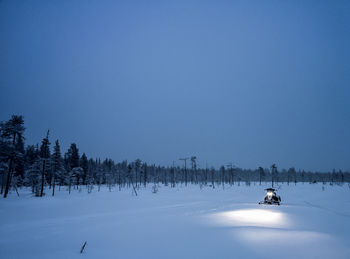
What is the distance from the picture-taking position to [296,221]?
13609 millimetres

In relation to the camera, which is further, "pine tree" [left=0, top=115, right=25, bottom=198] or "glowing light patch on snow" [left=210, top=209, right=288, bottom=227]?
"pine tree" [left=0, top=115, right=25, bottom=198]

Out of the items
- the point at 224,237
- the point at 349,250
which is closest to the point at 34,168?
the point at 224,237

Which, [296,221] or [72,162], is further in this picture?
[72,162]

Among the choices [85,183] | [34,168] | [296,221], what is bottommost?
[85,183]

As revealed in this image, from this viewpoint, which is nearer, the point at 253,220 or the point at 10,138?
the point at 253,220

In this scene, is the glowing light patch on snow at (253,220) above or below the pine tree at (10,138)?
below

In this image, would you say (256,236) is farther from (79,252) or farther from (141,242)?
(79,252)

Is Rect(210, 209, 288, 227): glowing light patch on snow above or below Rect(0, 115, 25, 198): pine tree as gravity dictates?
below

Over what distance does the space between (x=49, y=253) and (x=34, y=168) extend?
4252 cm

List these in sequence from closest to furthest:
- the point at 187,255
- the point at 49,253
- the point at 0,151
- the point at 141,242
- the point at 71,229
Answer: the point at 187,255
the point at 49,253
the point at 141,242
the point at 71,229
the point at 0,151

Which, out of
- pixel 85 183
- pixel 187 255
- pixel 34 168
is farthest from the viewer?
pixel 85 183

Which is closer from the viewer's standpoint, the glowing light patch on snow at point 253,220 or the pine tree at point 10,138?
the glowing light patch on snow at point 253,220

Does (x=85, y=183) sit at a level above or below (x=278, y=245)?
below

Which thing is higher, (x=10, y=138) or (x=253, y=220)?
(x=10, y=138)
